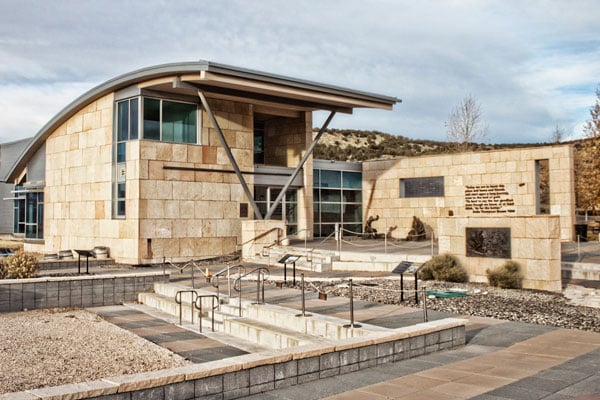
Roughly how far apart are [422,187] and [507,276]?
1677cm

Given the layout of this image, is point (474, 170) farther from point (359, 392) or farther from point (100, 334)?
point (359, 392)

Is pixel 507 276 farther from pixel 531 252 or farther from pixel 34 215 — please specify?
pixel 34 215

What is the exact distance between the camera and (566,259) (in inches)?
792

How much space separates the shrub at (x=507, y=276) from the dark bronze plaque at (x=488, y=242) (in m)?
0.47

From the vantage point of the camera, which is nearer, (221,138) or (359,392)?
(359,392)

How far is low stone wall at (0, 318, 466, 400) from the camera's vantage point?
6.10 meters

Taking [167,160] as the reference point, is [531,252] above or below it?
below

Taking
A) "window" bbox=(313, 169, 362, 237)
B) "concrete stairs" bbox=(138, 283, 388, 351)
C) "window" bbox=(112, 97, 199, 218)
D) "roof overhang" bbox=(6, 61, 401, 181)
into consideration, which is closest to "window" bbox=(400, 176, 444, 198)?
"window" bbox=(313, 169, 362, 237)

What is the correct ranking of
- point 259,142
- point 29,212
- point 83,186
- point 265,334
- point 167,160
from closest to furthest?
point 265,334, point 167,160, point 83,186, point 29,212, point 259,142

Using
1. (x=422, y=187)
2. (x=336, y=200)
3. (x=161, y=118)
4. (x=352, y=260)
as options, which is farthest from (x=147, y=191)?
(x=422, y=187)

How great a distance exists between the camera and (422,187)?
108 feet

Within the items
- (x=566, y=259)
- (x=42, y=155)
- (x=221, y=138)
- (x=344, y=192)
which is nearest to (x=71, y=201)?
(x=42, y=155)

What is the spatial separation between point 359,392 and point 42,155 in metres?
28.4

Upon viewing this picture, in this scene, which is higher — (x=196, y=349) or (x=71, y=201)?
(x=71, y=201)
